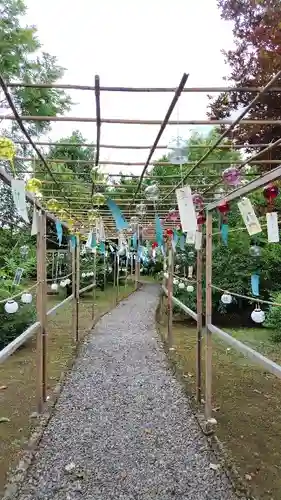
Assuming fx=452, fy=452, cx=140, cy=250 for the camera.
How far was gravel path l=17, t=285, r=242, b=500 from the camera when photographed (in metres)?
2.33

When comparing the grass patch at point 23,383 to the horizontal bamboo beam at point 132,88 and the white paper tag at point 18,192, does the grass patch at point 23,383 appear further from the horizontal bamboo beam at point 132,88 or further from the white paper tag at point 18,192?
the horizontal bamboo beam at point 132,88

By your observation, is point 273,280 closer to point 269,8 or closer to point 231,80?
point 231,80

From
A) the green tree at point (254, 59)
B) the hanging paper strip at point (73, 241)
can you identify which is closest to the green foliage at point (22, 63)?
the hanging paper strip at point (73, 241)

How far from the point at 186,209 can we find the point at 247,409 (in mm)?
1862

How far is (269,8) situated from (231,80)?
1060 mm

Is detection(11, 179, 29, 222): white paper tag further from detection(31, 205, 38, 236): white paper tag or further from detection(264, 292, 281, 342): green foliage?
detection(264, 292, 281, 342): green foliage

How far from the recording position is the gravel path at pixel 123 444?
91.7 inches

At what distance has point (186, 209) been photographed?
107 inches

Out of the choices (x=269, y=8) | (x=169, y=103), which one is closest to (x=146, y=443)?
(x=169, y=103)

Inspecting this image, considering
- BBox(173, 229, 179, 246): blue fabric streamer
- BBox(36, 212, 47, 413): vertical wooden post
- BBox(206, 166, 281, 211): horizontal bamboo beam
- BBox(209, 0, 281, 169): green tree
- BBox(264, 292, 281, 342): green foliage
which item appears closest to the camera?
BBox(206, 166, 281, 211): horizontal bamboo beam

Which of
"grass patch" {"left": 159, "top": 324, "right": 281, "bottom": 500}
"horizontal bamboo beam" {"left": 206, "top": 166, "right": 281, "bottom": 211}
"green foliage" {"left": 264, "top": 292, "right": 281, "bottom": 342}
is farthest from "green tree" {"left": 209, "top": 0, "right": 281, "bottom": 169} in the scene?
"green foliage" {"left": 264, "top": 292, "right": 281, "bottom": 342}

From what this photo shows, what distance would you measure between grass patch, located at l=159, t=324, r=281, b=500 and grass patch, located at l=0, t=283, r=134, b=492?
4.28 feet

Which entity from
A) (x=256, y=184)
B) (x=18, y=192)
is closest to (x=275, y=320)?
(x=256, y=184)

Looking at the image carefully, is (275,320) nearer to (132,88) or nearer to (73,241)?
(73,241)
